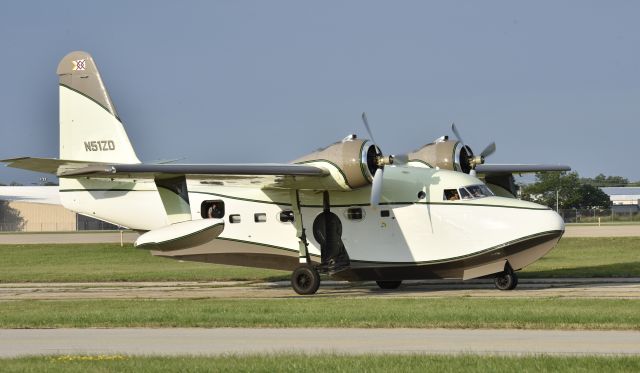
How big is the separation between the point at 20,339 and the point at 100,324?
2.28 metres

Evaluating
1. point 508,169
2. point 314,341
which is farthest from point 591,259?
point 314,341

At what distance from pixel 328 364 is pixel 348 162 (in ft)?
39.9

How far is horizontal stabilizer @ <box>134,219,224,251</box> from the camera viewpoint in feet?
82.2

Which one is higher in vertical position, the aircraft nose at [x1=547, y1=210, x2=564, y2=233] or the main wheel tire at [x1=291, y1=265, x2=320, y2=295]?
the aircraft nose at [x1=547, y1=210, x2=564, y2=233]

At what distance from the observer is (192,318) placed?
62.3 feet

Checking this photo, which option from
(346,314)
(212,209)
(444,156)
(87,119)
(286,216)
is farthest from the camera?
(87,119)

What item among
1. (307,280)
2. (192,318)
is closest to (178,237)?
(307,280)

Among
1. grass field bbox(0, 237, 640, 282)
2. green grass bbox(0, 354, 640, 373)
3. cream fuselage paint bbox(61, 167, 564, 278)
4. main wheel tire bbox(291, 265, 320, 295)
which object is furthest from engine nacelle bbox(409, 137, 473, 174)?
green grass bbox(0, 354, 640, 373)

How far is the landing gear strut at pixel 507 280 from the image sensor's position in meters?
25.3

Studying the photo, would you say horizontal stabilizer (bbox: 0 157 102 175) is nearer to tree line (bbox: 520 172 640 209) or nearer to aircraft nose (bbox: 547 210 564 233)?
aircraft nose (bbox: 547 210 564 233)

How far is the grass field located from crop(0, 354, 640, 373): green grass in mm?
18448

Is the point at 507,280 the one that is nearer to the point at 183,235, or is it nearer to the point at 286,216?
the point at 286,216

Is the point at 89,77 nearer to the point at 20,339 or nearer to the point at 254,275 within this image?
the point at 254,275

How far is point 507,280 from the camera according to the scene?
2533cm
